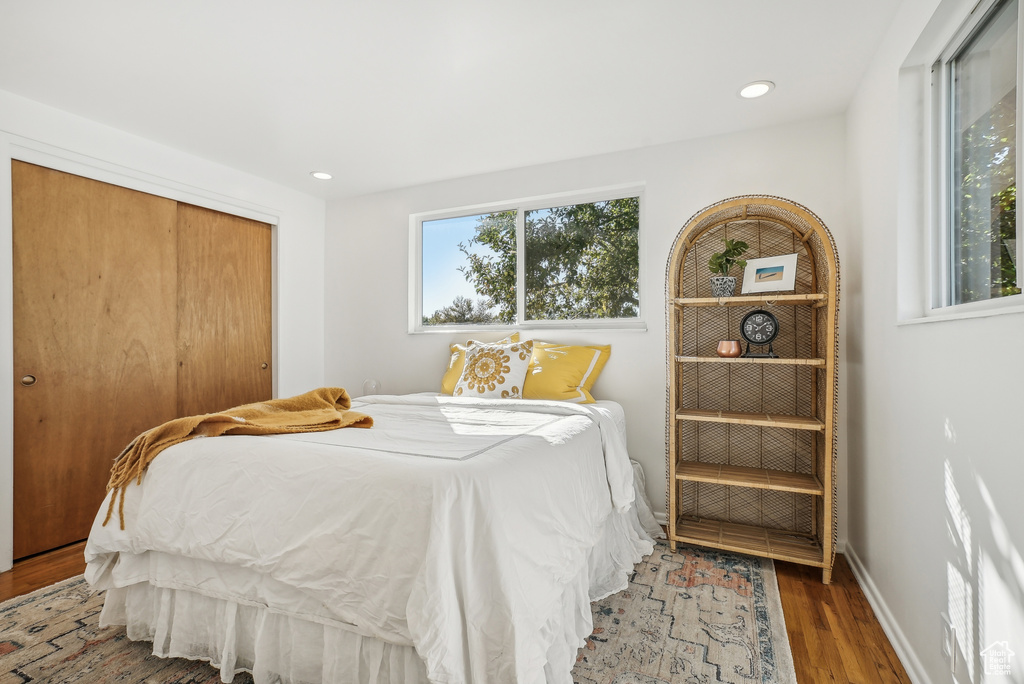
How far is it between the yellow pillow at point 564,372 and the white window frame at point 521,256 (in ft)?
0.82

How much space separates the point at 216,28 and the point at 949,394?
2.70 metres

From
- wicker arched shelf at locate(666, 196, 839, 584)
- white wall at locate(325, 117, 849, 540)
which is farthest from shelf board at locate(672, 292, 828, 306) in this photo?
white wall at locate(325, 117, 849, 540)

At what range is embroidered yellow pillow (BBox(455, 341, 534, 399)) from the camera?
118 inches

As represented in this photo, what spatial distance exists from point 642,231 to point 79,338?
323 cm

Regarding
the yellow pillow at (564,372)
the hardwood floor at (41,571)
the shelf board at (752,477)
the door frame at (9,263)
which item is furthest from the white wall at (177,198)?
the shelf board at (752,477)

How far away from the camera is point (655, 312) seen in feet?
10.0

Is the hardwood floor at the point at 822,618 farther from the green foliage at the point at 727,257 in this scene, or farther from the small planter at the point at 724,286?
the green foliage at the point at 727,257

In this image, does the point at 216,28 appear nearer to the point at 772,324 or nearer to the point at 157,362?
the point at 157,362

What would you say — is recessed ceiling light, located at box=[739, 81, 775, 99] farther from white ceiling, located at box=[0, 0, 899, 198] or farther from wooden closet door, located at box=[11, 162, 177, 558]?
wooden closet door, located at box=[11, 162, 177, 558]

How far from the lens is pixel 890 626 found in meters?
1.84

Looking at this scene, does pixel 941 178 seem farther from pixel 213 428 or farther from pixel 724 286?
pixel 213 428

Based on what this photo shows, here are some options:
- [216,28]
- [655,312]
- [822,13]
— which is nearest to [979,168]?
[822,13]

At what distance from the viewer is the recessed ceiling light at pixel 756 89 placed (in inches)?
93.5

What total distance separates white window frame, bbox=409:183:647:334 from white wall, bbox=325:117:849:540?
0.17ft
